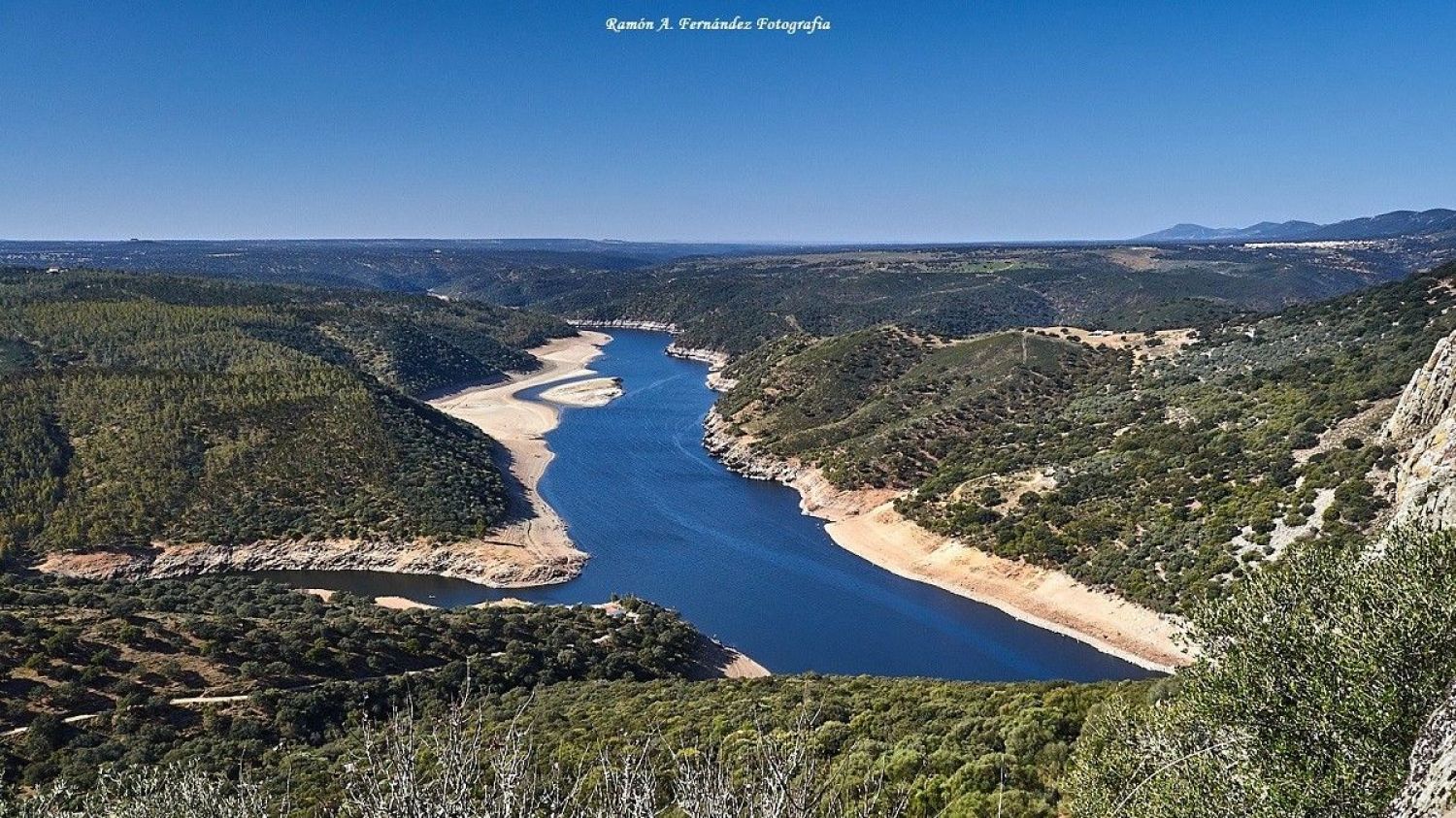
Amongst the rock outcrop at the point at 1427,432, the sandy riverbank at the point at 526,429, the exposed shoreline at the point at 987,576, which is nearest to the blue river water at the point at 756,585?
the exposed shoreline at the point at 987,576

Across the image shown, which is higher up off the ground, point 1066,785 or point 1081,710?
point 1066,785

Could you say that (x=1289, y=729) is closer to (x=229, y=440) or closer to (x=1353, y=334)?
(x=1353, y=334)

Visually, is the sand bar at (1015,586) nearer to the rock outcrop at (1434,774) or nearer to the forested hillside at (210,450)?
the forested hillside at (210,450)

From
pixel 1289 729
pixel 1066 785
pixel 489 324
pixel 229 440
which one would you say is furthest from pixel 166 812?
pixel 489 324

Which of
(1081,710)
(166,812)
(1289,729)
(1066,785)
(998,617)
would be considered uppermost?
(1289,729)

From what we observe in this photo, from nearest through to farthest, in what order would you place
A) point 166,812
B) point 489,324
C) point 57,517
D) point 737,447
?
point 166,812, point 57,517, point 737,447, point 489,324

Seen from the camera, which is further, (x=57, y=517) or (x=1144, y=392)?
(x=1144, y=392)

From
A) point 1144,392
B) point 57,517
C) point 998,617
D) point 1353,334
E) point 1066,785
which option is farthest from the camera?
point 1144,392
